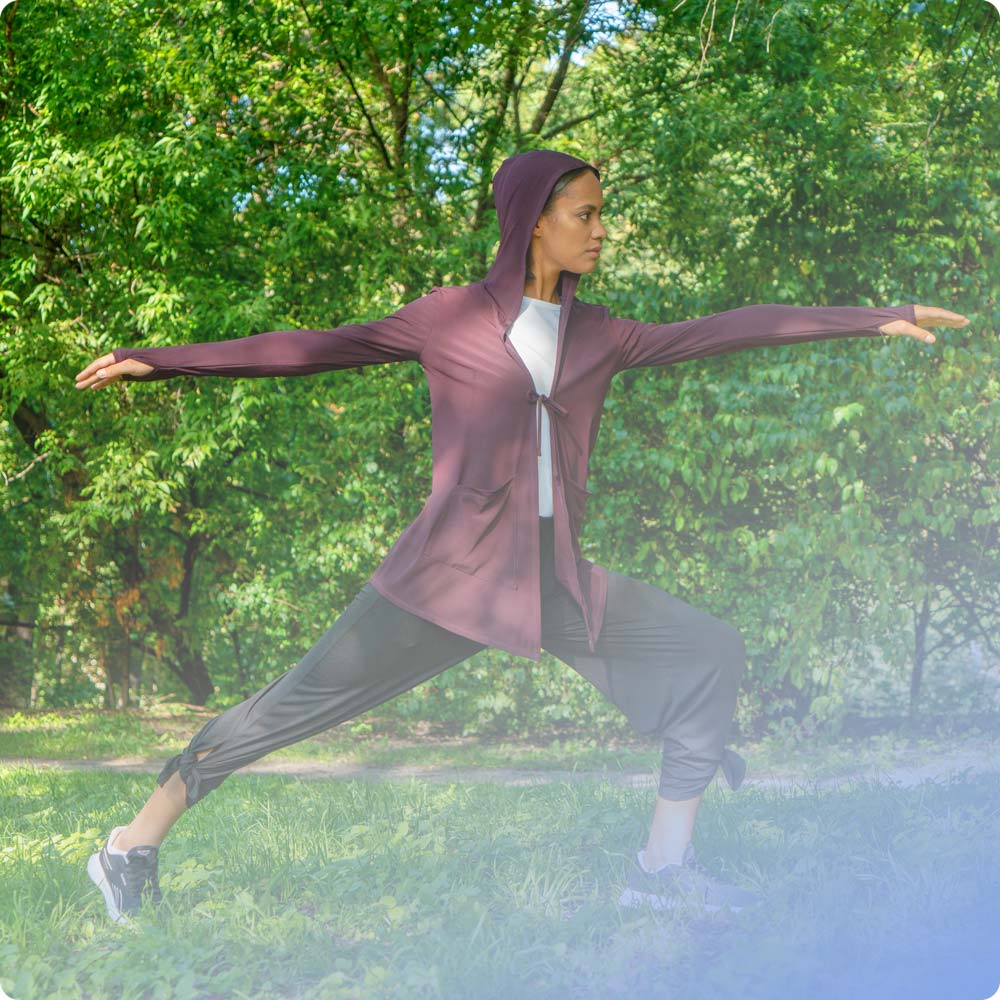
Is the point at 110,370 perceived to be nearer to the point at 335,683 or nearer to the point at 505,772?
the point at 335,683

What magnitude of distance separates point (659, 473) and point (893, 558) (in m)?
1.44

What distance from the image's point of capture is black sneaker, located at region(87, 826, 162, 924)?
3.40 metres

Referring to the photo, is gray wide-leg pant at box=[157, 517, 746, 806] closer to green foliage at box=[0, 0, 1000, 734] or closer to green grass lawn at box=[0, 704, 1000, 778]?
green grass lawn at box=[0, 704, 1000, 778]

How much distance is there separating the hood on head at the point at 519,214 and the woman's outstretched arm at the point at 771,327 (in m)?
0.28

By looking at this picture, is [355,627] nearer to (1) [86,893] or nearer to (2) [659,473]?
(1) [86,893]

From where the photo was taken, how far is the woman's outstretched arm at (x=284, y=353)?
3.25 meters

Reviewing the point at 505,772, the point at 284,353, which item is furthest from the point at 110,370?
the point at 505,772

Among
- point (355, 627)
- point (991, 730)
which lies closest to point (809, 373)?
point (991, 730)

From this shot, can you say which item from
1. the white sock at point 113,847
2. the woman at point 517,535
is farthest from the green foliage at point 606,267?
the white sock at point 113,847

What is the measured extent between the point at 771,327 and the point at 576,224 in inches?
23.7

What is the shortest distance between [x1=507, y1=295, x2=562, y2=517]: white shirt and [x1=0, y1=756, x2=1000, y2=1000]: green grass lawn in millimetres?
1159

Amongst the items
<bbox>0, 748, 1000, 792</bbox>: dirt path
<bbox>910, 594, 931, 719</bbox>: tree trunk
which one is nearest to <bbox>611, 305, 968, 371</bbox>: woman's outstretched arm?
<bbox>0, 748, 1000, 792</bbox>: dirt path

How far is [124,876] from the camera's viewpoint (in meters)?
3.40

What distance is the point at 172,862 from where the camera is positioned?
13.2ft
